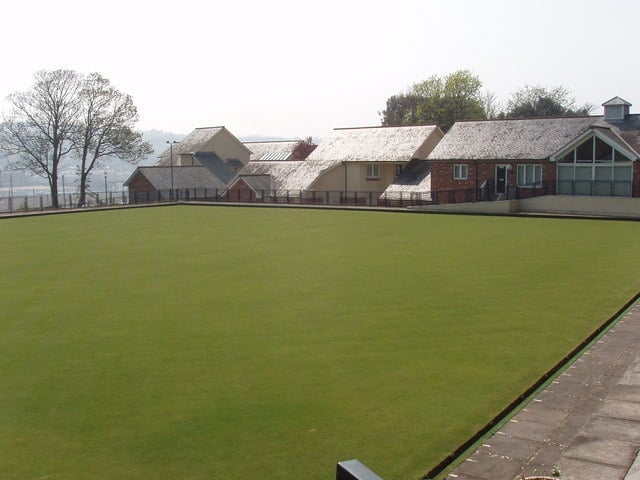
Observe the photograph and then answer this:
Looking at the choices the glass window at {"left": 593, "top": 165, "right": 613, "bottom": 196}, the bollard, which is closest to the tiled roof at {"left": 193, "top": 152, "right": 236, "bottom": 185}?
the glass window at {"left": 593, "top": 165, "right": 613, "bottom": 196}

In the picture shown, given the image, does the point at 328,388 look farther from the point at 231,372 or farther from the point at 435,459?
the point at 435,459

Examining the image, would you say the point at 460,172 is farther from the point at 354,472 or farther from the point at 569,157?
the point at 354,472

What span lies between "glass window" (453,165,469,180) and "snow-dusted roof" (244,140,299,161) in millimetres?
31700

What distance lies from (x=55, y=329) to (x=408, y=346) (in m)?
5.70

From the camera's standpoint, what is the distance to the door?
4556 cm

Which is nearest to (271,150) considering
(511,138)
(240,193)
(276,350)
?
(240,193)

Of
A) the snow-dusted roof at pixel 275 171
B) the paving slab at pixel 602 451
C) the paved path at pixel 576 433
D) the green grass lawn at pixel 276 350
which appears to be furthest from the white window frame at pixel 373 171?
the paving slab at pixel 602 451

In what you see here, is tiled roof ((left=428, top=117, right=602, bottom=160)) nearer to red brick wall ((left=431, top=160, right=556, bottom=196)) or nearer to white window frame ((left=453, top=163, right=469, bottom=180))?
red brick wall ((left=431, top=160, right=556, bottom=196))

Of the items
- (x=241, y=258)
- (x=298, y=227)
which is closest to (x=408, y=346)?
(x=241, y=258)

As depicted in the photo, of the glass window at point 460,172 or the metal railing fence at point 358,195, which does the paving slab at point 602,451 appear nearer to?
the metal railing fence at point 358,195

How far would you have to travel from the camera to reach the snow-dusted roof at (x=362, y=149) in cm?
5662

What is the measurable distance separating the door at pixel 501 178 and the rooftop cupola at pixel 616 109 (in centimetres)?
713

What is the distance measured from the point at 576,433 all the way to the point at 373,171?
5193 centimetres

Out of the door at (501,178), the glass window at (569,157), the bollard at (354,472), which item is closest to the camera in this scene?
the bollard at (354,472)
